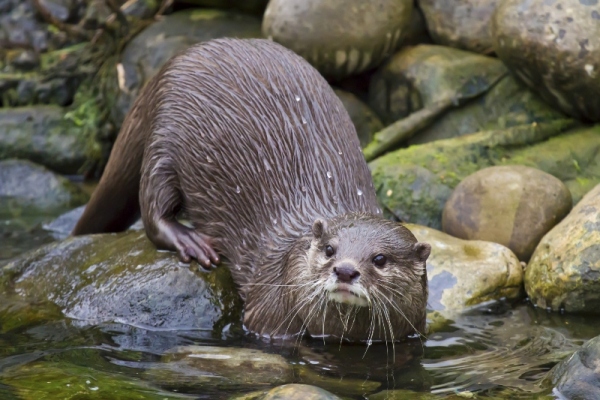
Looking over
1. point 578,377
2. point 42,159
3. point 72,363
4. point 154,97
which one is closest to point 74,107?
point 42,159

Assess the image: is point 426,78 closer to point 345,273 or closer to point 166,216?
point 166,216

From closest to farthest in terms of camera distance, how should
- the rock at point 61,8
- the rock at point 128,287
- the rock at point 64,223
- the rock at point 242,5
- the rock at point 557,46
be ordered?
the rock at point 128,287
the rock at point 557,46
the rock at point 64,223
the rock at point 242,5
the rock at point 61,8

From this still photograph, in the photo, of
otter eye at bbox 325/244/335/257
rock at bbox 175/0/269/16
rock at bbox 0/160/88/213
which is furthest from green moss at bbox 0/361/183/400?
rock at bbox 175/0/269/16

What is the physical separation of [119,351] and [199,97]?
42.2 inches

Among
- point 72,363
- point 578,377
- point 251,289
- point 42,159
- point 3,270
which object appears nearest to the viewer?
point 578,377

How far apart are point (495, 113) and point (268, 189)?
234 centimetres

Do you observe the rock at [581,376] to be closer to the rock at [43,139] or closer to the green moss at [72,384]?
the green moss at [72,384]

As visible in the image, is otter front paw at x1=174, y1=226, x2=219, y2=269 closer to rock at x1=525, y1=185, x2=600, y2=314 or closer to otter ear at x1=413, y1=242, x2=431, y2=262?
otter ear at x1=413, y1=242, x2=431, y2=262

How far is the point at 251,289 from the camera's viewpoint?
3.65 metres

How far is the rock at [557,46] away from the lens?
4.88 metres

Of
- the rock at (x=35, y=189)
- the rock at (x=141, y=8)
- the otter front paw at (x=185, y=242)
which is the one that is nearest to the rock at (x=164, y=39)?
the rock at (x=141, y=8)

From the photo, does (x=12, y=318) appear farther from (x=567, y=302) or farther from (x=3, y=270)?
(x=567, y=302)

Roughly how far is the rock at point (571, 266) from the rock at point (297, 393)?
1494mm

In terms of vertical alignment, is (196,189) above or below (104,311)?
above
